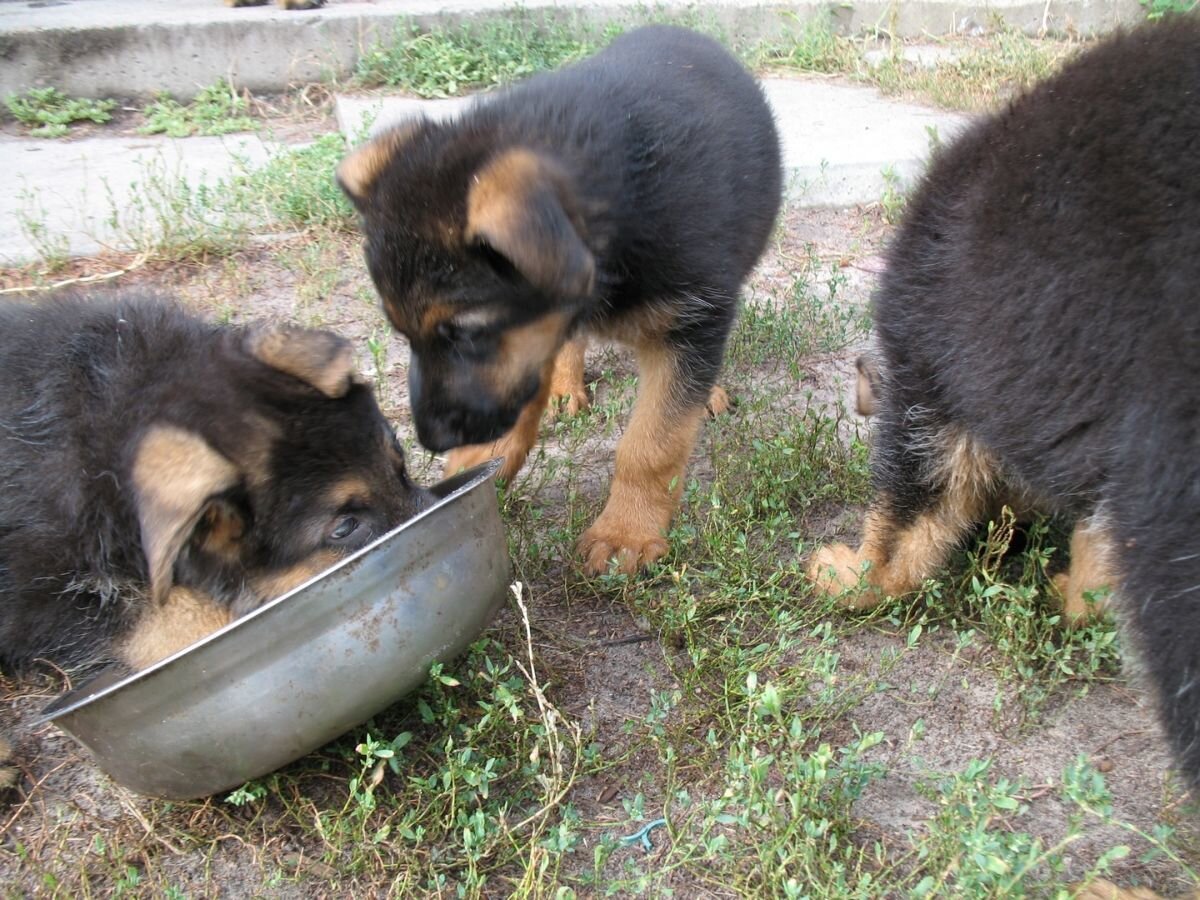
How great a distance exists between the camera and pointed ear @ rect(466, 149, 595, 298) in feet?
8.96

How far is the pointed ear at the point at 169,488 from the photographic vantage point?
2.22 metres

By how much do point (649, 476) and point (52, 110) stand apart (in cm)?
602

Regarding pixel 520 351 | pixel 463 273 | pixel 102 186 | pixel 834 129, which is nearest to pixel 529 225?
pixel 463 273

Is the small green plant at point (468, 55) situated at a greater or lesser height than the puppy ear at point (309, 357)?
lesser

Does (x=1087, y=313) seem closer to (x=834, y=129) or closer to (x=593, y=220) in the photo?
(x=593, y=220)

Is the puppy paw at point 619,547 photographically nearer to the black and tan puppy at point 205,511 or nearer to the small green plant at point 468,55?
the black and tan puppy at point 205,511

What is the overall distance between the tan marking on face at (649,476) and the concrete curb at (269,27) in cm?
537

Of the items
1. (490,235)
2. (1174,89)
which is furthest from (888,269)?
(490,235)

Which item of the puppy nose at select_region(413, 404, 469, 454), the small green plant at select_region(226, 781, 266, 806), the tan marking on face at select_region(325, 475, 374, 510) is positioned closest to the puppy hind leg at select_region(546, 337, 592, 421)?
the puppy nose at select_region(413, 404, 469, 454)

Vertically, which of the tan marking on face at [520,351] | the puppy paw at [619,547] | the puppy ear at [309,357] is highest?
the puppy ear at [309,357]

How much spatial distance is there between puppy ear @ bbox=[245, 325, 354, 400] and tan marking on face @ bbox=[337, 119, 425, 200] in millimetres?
636

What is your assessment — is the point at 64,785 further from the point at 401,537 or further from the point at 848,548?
the point at 848,548

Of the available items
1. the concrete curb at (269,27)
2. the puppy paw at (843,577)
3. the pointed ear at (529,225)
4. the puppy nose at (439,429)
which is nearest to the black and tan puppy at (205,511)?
the puppy nose at (439,429)

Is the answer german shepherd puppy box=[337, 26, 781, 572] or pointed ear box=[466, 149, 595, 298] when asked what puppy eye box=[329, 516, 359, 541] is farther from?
pointed ear box=[466, 149, 595, 298]
